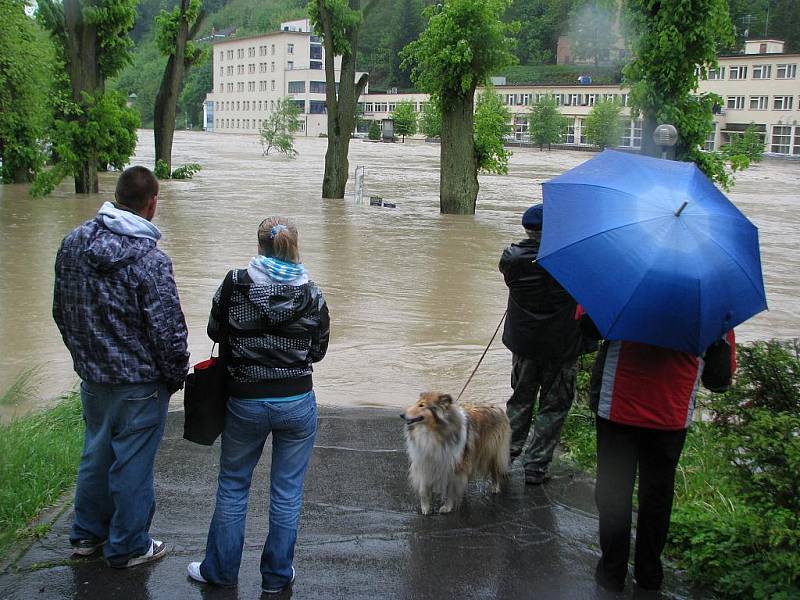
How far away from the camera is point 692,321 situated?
381 cm

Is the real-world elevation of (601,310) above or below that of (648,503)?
above

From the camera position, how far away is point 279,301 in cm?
393

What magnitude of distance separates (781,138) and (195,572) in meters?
80.5

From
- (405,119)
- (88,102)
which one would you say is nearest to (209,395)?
(88,102)

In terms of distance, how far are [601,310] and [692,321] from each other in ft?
1.25

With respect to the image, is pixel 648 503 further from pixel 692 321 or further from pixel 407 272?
pixel 407 272

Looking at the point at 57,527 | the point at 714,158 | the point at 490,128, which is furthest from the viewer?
the point at 490,128

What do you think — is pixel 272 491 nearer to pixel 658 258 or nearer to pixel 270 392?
pixel 270 392

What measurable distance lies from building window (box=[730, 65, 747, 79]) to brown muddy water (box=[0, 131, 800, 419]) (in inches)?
1625

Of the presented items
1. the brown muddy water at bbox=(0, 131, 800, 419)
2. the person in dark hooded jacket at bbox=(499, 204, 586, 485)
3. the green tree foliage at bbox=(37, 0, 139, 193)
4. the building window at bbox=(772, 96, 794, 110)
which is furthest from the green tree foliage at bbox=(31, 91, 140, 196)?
the building window at bbox=(772, 96, 794, 110)

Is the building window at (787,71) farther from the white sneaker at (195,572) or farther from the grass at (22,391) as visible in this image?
the white sneaker at (195,572)

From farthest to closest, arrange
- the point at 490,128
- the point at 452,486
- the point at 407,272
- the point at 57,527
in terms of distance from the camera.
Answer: the point at 490,128 < the point at 407,272 < the point at 452,486 < the point at 57,527

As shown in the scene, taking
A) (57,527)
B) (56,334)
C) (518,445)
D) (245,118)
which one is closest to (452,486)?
(518,445)

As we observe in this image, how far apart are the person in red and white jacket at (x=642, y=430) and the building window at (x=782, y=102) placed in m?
78.1
